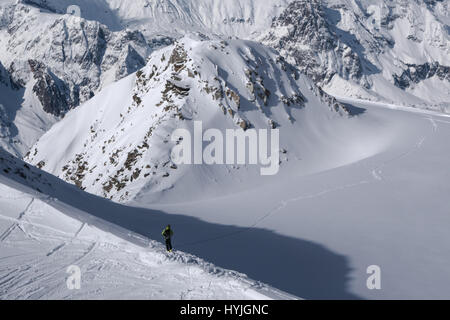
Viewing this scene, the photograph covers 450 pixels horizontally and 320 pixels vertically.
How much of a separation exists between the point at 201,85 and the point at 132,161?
12.0 metres

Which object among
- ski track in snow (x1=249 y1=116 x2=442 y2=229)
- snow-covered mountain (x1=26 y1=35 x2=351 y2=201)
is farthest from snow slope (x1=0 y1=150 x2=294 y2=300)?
snow-covered mountain (x1=26 y1=35 x2=351 y2=201)

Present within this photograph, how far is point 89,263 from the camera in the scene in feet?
44.2

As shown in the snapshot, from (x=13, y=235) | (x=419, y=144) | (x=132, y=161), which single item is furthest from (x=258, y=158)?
(x=13, y=235)

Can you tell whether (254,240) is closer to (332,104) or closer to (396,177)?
(396,177)

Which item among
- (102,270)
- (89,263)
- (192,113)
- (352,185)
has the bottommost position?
(102,270)

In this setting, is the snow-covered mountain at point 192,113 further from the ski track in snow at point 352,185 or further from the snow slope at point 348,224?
the ski track in snow at point 352,185

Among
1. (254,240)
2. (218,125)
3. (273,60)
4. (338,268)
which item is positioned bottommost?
(338,268)

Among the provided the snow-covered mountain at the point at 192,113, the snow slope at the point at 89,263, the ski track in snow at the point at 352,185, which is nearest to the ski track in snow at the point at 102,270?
the snow slope at the point at 89,263

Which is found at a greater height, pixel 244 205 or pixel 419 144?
pixel 419 144

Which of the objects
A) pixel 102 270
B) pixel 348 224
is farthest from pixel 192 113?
pixel 102 270

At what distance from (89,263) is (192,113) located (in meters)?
29.1

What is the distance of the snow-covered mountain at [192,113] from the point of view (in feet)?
122

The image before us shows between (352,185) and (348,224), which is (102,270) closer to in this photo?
(348,224)

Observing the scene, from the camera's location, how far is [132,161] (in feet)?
123
